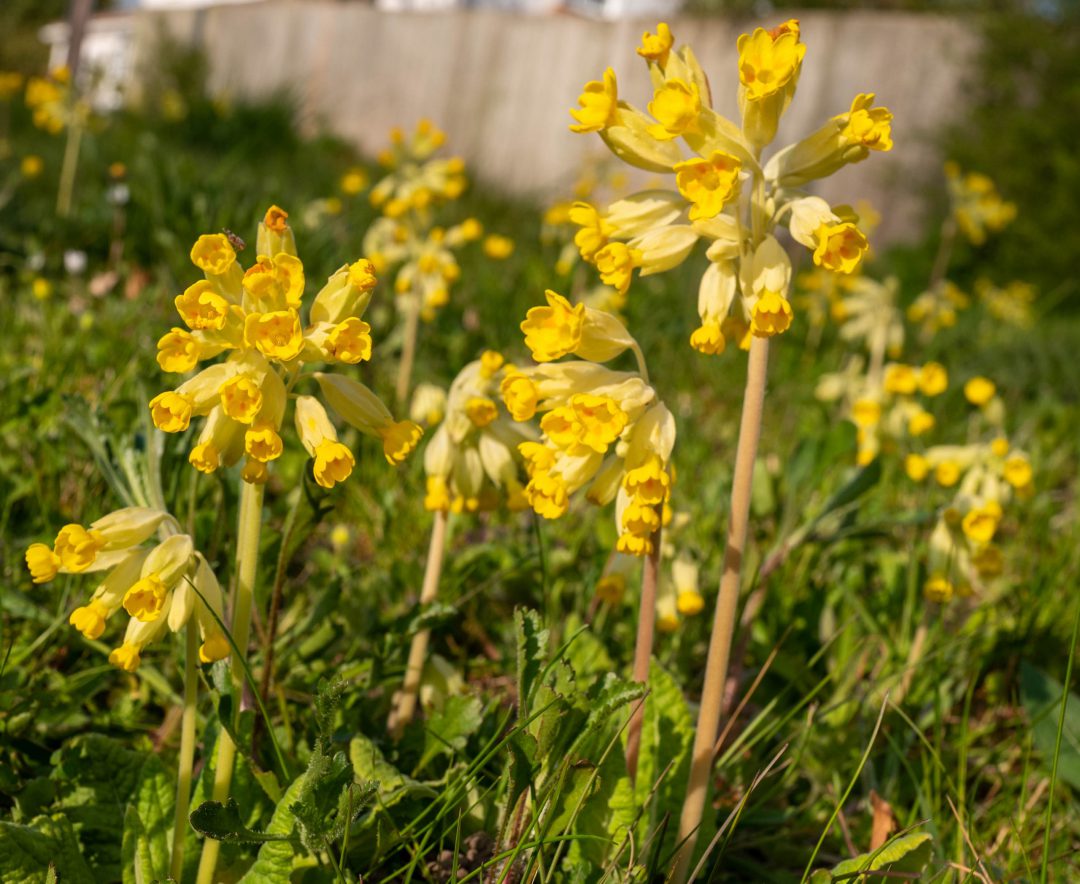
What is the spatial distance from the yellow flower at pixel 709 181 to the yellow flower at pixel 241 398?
1.80 feet

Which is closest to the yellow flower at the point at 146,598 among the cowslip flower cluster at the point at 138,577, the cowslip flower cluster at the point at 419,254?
the cowslip flower cluster at the point at 138,577

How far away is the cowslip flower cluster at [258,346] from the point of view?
4.01 ft

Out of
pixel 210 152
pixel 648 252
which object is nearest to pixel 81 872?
pixel 648 252

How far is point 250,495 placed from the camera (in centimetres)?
131

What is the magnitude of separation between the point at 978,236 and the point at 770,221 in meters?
5.33

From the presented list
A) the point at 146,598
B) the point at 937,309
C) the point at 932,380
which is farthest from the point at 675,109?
the point at 937,309

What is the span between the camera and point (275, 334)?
1.22 m

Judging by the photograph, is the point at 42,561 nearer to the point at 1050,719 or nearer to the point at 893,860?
the point at 893,860

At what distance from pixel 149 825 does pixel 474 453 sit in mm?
739

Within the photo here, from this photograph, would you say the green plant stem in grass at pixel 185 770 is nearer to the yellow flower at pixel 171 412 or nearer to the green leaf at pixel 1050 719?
the yellow flower at pixel 171 412

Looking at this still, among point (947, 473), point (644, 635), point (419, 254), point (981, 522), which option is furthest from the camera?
point (419, 254)

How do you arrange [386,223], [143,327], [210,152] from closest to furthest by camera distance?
[143,327] < [386,223] < [210,152]

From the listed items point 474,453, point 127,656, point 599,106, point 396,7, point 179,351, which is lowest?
point 127,656

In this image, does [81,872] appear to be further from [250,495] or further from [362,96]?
[362,96]
